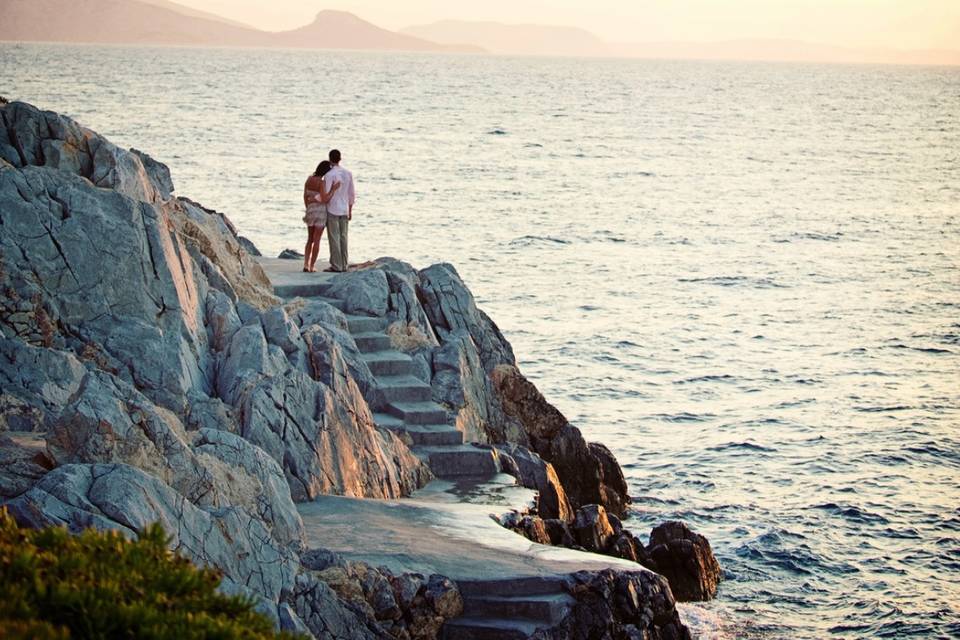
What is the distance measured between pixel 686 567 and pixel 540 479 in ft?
8.57

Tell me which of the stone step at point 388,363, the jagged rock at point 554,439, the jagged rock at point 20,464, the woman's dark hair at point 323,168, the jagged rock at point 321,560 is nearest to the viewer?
the jagged rock at point 20,464

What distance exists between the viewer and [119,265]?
1728 centimetres

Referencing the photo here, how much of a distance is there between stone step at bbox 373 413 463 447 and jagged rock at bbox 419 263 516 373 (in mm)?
3373

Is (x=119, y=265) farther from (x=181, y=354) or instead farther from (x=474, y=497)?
(x=474, y=497)

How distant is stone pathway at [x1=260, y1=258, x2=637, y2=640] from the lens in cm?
1462

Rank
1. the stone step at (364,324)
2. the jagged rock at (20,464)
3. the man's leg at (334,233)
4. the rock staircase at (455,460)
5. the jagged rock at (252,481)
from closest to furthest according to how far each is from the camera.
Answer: the jagged rock at (20,464), the jagged rock at (252,481), the rock staircase at (455,460), the stone step at (364,324), the man's leg at (334,233)

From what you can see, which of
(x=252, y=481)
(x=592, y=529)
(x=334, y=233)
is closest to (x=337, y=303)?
(x=334, y=233)

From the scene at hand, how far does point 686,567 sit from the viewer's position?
20.8 m

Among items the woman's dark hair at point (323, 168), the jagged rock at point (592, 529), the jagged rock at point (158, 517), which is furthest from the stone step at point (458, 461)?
the woman's dark hair at point (323, 168)

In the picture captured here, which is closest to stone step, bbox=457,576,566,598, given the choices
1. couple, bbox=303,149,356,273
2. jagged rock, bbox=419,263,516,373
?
jagged rock, bbox=419,263,516,373

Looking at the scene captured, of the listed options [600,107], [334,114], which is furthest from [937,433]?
[600,107]

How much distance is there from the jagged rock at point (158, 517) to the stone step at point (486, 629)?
192 cm

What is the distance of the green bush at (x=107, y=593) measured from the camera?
22.2 feet

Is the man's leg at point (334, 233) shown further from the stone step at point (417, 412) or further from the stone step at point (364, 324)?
the stone step at point (417, 412)
